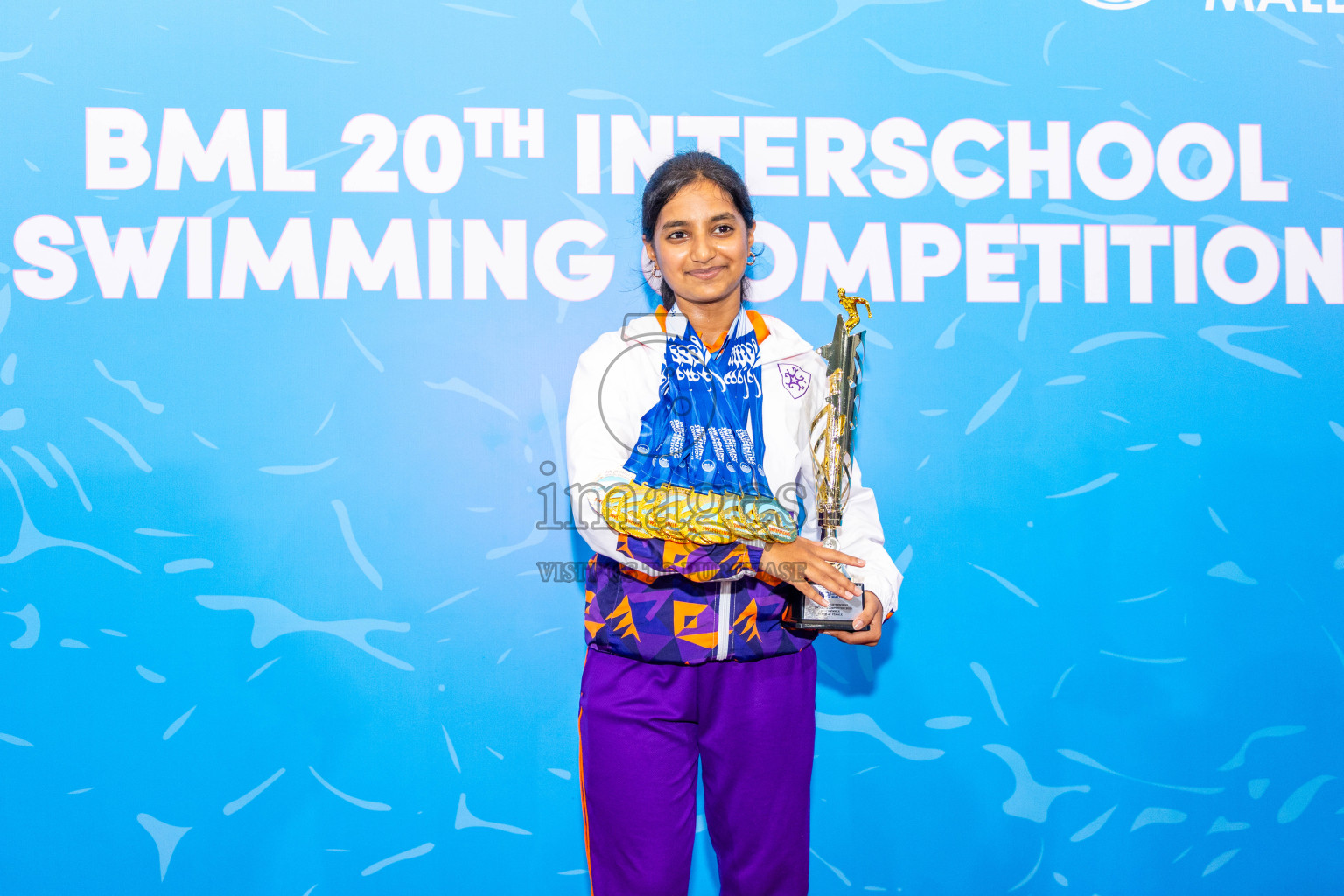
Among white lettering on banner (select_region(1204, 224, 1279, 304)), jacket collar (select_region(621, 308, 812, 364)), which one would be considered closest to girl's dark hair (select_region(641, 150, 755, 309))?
jacket collar (select_region(621, 308, 812, 364))

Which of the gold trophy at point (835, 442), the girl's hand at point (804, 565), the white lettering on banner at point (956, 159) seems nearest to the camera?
the girl's hand at point (804, 565)

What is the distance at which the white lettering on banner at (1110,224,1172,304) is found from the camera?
1.81 meters

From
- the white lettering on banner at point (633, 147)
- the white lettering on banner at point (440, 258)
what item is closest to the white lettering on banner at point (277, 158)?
the white lettering on banner at point (440, 258)

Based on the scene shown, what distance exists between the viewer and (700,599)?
4.27ft

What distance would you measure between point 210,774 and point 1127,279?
228cm

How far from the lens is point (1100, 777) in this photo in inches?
70.9

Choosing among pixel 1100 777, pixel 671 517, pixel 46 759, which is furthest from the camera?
pixel 1100 777

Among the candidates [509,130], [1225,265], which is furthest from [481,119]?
[1225,265]

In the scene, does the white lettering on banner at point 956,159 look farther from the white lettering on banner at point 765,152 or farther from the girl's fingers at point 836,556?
the girl's fingers at point 836,556

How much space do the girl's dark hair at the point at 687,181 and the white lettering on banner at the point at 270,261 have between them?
0.79m

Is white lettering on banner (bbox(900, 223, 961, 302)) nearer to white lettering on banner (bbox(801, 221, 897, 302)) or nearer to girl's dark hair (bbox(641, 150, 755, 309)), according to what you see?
white lettering on banner (bbox(801, 221, 897, 302))

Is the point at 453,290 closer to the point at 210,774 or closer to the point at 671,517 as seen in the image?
the point at 671,517

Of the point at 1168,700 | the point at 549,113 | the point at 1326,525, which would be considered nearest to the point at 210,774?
the point at 549,113

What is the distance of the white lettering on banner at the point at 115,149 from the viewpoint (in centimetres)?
169
